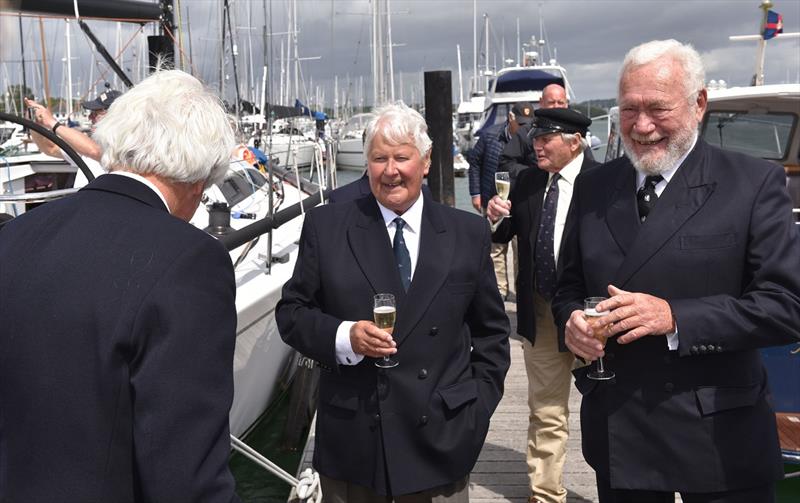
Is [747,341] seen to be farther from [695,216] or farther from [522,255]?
[522,255]

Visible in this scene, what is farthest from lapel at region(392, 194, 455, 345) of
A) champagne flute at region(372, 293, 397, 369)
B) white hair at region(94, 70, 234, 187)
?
white hair at region(94, 70, 234, 187)

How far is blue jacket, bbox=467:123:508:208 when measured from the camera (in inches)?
276

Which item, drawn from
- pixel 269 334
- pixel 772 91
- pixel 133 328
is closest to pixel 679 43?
pixel 133 328

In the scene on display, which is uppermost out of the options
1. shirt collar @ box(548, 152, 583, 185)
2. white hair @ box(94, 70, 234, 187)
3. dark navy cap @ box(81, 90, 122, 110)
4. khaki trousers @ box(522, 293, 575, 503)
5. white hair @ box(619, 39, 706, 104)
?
dark navy cap @ box(81, 90, 122, 110)

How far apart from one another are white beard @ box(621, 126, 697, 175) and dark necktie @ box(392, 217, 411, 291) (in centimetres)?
82

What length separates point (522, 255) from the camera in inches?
157

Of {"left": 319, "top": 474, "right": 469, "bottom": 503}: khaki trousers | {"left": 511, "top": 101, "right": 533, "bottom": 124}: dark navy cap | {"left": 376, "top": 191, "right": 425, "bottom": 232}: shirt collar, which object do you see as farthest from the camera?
{"left": 511, "top": 101, "right": 533, "bottom": 124}: dark navy cap

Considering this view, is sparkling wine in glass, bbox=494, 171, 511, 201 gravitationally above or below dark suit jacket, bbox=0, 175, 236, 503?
above

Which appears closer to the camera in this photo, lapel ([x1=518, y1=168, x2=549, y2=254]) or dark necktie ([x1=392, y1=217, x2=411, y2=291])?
dark necktie ([x1=392, y1=217, x2=411, y2=291])

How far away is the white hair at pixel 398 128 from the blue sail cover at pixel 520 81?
865 inches

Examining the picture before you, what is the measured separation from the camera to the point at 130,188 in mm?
1629

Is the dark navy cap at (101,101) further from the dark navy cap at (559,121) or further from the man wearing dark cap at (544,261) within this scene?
the dark navy cap at (559,121)

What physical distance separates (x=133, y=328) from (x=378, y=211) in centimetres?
138

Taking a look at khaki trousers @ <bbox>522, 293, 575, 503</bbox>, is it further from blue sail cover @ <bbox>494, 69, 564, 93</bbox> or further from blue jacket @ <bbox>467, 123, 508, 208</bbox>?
blue sail cover @ <bbox>494, 69, 564, 93</bbox>
